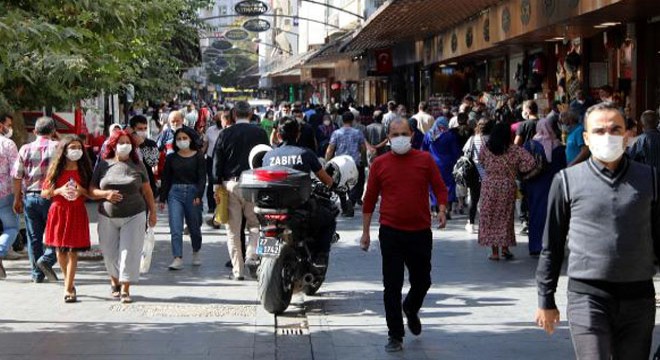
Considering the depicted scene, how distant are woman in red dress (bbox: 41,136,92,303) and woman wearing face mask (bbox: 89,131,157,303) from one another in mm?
224

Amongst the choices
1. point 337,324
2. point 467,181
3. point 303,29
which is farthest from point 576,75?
point 303,29

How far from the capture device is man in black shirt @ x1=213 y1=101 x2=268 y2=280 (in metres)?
11.6

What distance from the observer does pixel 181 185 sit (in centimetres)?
1252

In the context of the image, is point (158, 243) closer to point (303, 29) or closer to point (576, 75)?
point (576, 75)

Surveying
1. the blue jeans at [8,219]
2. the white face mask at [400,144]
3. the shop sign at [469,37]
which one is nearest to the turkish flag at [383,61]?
the shop sign at [469,37]

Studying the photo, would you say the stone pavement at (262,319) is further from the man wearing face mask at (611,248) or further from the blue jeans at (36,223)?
the man wearing face mask at (611,248)

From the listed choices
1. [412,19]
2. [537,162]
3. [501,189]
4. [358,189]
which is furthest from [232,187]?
[412,19]

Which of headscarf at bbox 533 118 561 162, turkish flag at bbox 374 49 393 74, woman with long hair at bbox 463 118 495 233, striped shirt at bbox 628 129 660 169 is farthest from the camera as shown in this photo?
turkish flag at bbox 374 49 393 74

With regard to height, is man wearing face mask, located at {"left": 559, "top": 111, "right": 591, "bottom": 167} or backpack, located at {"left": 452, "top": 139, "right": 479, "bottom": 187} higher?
man wearing face mask, located at {"left": 559, "top": 111, "right": 591, "bottom": 167}

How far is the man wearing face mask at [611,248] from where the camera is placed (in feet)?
16.9

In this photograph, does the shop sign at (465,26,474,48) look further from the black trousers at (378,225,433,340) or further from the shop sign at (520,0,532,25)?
the black trousers at (378,225,433,340)

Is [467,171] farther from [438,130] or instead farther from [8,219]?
[8,219]

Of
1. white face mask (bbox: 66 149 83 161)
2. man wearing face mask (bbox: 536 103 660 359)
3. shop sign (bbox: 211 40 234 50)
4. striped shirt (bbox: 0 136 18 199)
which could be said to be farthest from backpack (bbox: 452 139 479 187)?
shop sign (bbox: 211 40 234 50)

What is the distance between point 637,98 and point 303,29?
225 feet
